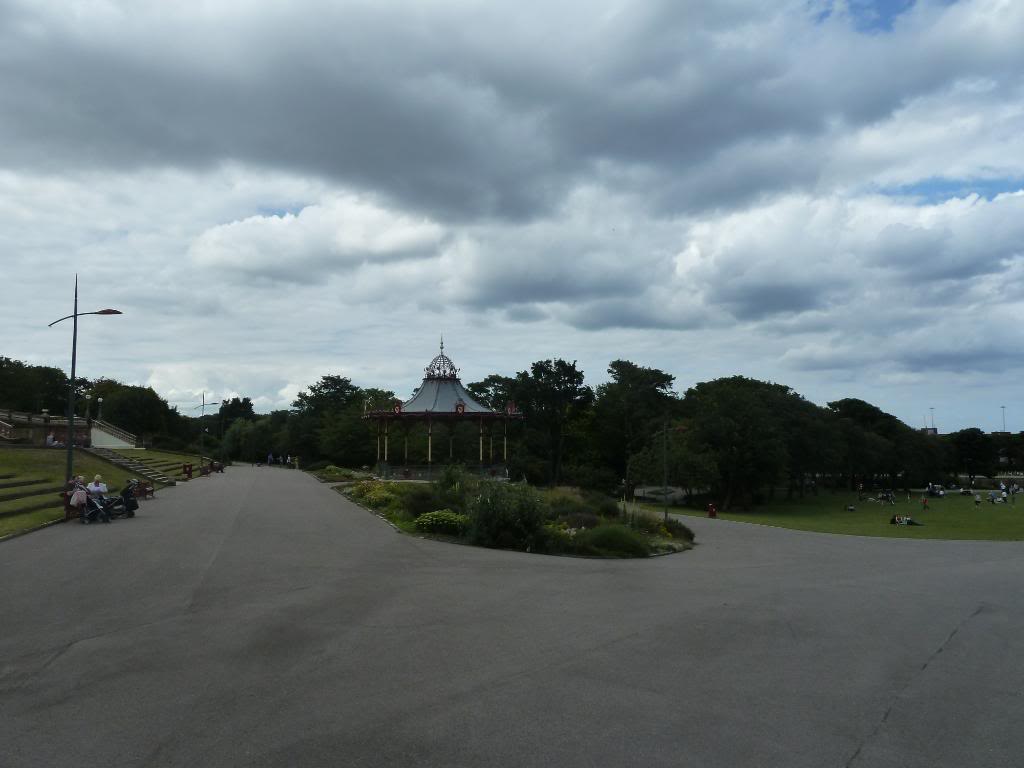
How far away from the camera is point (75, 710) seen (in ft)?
21.6

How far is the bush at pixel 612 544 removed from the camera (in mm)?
19625

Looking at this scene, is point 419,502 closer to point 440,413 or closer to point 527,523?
point 527,523

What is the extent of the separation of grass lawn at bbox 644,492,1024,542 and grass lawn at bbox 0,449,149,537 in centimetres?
2888

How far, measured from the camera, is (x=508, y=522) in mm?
19922

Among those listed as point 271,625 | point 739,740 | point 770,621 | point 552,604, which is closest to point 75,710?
point 271,625

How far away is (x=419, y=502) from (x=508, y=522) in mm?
6815

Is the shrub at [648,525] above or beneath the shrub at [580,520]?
beneath

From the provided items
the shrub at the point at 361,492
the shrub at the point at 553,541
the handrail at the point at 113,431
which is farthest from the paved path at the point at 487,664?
the handrail at the point at 113,431

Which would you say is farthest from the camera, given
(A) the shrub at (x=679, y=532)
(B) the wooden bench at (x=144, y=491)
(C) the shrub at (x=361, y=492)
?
(C) the shrub at (x=361, y=492)

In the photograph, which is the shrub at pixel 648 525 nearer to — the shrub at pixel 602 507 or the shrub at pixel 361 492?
the shrub at pixel 602 507

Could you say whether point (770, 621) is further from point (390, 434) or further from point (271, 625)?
point (390, 434)

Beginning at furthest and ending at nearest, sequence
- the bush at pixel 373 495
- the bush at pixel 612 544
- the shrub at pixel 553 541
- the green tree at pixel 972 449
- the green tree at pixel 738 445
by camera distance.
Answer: the green tree at pixel 972 449 < the green tree at pixel 738 445 < the bush at pixel 373 495 < the shrub at pixel 553 541 < the bush at pixel 612 544

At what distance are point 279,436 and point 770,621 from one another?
101 m

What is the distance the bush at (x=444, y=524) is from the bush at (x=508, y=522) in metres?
1.28
